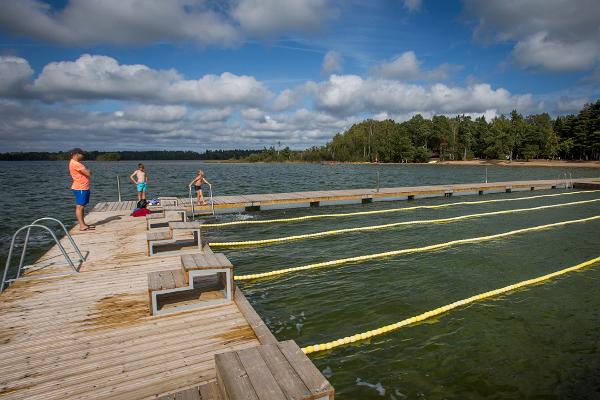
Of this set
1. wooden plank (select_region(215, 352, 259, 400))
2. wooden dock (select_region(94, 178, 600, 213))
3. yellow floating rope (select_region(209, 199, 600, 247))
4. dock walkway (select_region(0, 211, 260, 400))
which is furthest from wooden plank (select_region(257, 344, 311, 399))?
wooden dock (select_region(94, 178, 600, 213))

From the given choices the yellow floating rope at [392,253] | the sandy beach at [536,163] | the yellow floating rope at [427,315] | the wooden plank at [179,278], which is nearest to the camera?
the wooden plank at [179,278]

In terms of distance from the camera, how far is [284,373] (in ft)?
8.91

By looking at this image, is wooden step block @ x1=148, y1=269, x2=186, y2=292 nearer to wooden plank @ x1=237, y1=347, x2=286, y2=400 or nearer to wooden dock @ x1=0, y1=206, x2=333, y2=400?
wooden dock @ x1=0, y1=206, x2=333, y2=400

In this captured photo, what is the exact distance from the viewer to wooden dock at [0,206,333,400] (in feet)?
11.0

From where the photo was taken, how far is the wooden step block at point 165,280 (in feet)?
15.8

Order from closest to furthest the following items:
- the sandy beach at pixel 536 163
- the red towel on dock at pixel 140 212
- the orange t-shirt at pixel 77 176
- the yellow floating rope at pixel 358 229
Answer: the orange t-shirt at pixel 77 176
the yellow floating rope at pixel 358 229
the red towel on dock at pixel 140 212
the sandy beach at pixel 536 163

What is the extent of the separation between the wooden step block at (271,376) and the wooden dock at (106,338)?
0.52 meters

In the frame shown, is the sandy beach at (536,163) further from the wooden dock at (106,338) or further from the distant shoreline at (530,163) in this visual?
the wooden dock at (106,338)

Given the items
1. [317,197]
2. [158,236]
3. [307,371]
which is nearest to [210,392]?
[307,371]

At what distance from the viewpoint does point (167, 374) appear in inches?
138

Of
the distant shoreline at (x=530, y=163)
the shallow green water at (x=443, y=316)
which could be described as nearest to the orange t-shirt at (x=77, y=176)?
the shallow green water at (x=443, y=316)

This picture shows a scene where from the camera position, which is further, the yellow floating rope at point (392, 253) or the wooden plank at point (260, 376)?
the yellow floating rope at point (392, 253)

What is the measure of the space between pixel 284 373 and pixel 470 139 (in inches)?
3890

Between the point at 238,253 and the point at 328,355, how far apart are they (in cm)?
577
